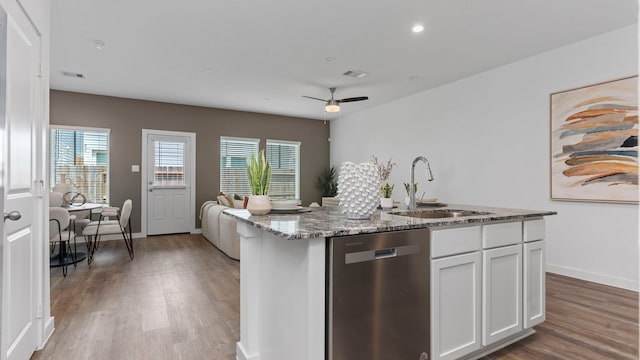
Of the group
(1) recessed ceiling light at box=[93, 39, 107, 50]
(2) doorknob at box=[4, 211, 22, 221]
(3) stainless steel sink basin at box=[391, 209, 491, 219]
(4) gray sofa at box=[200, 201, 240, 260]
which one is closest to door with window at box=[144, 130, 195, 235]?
(4) gray sofa at box=[200, 201, 240, 260]

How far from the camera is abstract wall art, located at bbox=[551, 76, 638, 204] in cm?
324

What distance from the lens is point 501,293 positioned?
78.7 inches

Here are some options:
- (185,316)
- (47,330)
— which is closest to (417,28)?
(185,316)

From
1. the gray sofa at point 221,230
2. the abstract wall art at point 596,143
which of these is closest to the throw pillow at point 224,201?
the gray sofa at point 221,230

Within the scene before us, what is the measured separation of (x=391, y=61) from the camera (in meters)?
4.24

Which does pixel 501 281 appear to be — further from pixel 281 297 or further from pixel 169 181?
pixel 169 181

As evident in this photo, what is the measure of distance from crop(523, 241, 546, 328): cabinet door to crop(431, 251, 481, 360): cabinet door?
490mm

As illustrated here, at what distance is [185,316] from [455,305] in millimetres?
2028

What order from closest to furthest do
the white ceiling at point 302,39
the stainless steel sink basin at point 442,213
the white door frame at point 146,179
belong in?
the stainless steel sink basin at point 442,213, the white ceiling at point 302,39, the white door frame at point 146,179

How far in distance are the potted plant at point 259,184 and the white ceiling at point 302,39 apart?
1.74m

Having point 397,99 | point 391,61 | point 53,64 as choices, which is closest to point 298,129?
point 397,99

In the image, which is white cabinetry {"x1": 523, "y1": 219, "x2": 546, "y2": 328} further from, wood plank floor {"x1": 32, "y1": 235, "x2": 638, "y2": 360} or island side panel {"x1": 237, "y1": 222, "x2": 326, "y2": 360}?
island side panel {"x1": 237, "y1": 222, "x2": 326, "y2": 360}

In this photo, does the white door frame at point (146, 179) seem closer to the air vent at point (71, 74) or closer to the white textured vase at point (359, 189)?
the air vent at point (71, 74)

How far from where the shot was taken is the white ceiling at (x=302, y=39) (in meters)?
2.96
